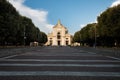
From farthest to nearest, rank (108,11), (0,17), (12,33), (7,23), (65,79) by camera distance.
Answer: (108,11)
(12,33)
(7,23)
(0,17)
(65,79)

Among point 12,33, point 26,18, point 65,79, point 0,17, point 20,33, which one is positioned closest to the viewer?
point 65,79

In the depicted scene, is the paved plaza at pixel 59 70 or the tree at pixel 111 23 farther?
the tree at pixel 111 23

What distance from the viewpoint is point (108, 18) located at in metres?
69.8

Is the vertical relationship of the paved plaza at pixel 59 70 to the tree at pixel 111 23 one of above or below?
below

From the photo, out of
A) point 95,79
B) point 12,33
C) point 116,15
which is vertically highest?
point 116,15

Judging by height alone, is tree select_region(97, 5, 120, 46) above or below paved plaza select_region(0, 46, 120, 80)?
above

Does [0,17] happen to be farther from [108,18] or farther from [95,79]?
[95,79]

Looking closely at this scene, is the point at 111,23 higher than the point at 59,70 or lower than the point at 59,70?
higher

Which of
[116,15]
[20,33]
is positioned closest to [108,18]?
[116,15]

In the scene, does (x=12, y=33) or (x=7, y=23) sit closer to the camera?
(x=7, y=23)

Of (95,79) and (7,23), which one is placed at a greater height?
(7,23)

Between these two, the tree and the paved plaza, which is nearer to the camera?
the paved plaza

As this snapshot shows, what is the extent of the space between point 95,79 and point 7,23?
180ft

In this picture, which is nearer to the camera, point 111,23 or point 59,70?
point 59,70
